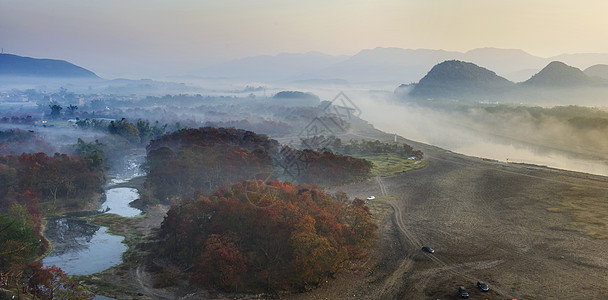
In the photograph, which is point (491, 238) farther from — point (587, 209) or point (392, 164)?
point (392, 164)

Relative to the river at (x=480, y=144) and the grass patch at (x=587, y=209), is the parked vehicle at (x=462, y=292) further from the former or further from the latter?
the river at (x=480, y=144)

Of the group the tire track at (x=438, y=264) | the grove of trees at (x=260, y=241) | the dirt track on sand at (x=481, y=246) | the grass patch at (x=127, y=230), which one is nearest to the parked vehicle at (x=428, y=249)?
the tire track at (x=438, y=264)

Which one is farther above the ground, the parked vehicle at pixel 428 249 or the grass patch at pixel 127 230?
the parked vehicle at pixel 428 249

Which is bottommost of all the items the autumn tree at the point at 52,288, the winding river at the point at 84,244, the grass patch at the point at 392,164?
the winding river at the point at 84,244

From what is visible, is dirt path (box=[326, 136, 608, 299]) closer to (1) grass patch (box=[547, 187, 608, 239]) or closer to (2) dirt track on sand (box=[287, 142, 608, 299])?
(2) dirt track on sand (box=[287, 142, 608, 299])

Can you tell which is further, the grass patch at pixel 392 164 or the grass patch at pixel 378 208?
the grass patch at pixel 392 164

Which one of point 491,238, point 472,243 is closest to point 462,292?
point 472,243
